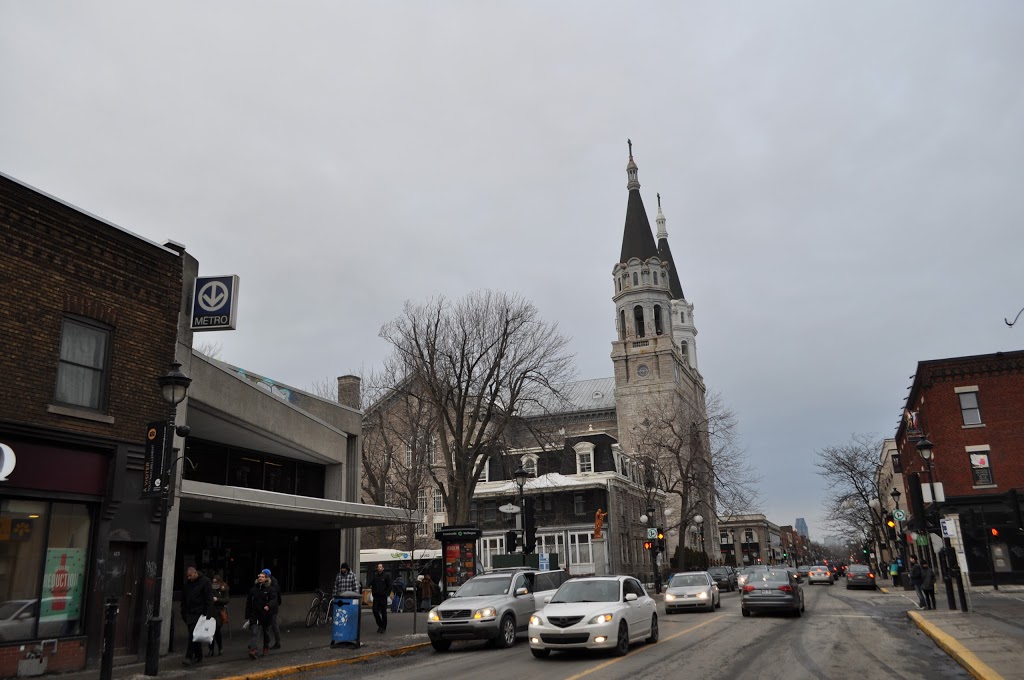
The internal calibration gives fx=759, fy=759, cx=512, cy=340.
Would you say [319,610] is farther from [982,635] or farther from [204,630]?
[982,635]

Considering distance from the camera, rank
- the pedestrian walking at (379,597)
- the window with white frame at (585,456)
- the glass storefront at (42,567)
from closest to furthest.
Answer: the glass storefront at (42,567), the pedestrian walking at (379,597), the window with white frame at (585,456)

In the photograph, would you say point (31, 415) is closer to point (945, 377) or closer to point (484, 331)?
point (484, 331)

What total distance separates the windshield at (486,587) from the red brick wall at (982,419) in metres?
30.9

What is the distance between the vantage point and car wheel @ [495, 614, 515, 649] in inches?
653

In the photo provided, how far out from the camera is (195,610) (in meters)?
14.9

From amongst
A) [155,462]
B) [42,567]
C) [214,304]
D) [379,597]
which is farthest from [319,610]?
[155,462]

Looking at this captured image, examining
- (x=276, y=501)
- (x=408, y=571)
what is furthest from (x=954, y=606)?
(x=408, y=571)

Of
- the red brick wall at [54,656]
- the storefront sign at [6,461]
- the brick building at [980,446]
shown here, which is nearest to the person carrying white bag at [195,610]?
the red brick wall at [54,656]

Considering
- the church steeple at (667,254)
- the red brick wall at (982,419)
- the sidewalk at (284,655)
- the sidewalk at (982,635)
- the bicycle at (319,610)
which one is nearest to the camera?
the sidewalk at (982,635)

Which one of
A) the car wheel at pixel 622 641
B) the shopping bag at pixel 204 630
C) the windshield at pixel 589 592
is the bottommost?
the car wheel at pixel 622 641

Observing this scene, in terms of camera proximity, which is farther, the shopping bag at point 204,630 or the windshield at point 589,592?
the windshield at point 589,592

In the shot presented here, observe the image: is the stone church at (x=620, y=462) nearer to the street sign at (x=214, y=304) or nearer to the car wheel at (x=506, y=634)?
the car wheel at (x=506, y=634)

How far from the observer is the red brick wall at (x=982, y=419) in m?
38.1

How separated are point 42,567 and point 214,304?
20.7 feet
